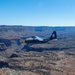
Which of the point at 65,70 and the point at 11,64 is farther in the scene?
the point at 11,64

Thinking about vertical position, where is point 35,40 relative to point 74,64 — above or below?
above

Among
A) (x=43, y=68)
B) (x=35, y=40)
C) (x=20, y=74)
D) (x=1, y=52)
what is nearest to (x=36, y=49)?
(x=1, y=52)

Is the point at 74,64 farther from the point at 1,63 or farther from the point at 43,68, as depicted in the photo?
the point at 1,63

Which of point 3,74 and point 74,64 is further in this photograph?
point 74,64

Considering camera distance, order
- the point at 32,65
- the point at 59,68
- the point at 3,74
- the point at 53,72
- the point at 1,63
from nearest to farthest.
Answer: the point at 3,74
the point at 53,72
the point at 59,68
the point at 32,65
the point at 1,63

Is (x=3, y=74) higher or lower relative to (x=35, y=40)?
lower

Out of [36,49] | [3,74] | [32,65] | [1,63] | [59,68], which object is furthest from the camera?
[36,49]

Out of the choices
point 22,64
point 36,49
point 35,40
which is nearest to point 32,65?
point 22,64

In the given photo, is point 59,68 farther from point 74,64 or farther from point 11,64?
point 11,64

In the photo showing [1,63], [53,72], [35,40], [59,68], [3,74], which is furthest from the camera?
[1,63]
